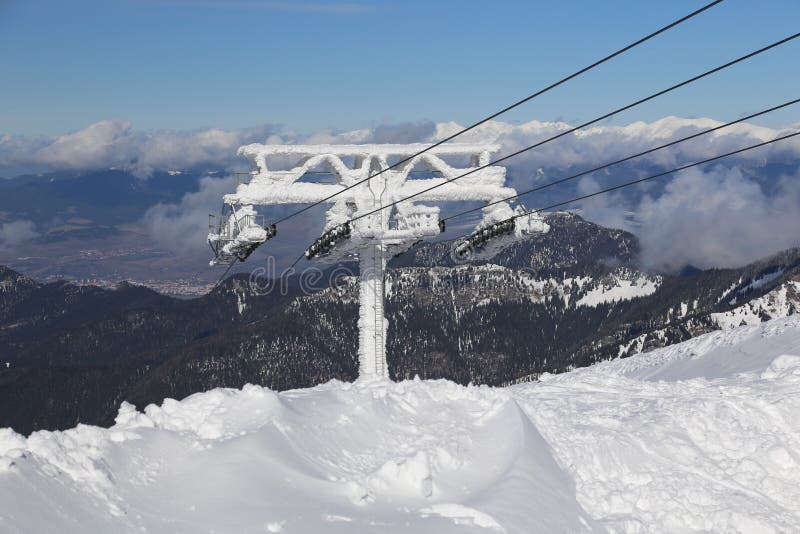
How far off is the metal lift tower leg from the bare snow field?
817 centimetres

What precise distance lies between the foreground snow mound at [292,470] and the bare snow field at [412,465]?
0.04 meters

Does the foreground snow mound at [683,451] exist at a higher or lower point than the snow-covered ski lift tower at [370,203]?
lower

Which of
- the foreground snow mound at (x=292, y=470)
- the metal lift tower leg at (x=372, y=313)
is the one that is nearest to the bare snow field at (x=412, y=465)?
the foreground snow mound at (x=292, y=470)

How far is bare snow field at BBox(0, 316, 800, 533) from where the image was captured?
52.7 feet

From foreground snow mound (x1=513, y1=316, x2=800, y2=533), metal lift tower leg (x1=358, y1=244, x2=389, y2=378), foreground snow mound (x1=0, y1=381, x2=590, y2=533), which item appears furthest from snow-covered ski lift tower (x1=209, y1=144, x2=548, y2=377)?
foreground snow mound (x1=0, y1=381, x2=590, y2=533)

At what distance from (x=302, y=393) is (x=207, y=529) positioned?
9361mm

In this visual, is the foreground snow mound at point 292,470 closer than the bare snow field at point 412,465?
Yes

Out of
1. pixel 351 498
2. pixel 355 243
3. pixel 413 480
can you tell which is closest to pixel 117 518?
pixel 351 498

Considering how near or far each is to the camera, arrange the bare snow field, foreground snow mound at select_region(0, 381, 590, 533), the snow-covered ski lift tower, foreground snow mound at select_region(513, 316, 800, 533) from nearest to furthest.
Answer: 1. foreground snow mound at select_region(0, 381, 590, 533)
2. the bare snow field
3. foreground snow mound at select_region(513, 316, 800, 533)
4. the snow-covered ski lift tower

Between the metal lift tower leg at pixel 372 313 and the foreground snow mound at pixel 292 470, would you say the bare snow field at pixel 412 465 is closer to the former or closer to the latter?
the foreground snow mound at pixel 292 470

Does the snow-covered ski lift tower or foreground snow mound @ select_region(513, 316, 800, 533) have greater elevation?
the snow-covered ski lift tower

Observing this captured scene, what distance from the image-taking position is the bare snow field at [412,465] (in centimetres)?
1606

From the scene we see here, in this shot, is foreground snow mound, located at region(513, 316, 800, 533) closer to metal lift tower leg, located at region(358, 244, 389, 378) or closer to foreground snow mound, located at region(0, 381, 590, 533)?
foreground snow mound, located at region(0, 381, 590, 533)

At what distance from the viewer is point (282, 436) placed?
1966cm
